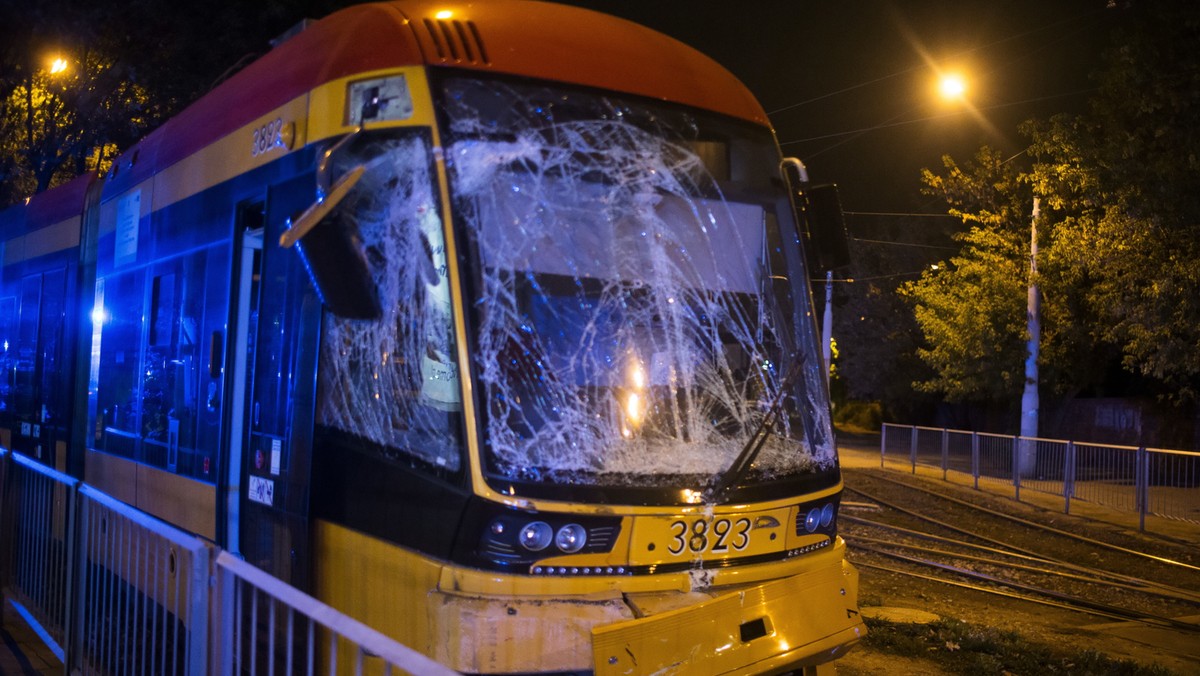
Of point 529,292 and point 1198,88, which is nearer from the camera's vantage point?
point 529,292

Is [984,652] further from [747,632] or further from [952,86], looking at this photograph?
[952,86]

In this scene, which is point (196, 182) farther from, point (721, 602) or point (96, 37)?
point (96, 37)

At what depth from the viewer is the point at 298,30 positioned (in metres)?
6.99

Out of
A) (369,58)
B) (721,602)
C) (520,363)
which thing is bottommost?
(721,602)

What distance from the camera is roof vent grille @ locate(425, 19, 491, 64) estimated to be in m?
5.33

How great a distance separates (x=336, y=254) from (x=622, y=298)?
4.24 feet

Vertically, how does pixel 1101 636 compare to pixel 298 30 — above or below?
below

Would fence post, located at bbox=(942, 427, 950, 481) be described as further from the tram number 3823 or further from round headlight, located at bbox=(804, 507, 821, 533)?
the tram number 3823

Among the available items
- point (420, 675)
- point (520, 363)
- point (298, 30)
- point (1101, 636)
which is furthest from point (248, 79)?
point (1101, 636)

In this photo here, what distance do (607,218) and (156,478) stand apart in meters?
3.89

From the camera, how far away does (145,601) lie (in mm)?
5516

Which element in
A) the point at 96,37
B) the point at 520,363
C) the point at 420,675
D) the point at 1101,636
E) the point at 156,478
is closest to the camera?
the point at 420,675

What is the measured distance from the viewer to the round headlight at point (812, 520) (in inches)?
225

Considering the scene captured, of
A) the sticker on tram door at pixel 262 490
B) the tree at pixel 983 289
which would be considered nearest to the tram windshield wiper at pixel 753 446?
the sticker on tram door at pixel 262 490
